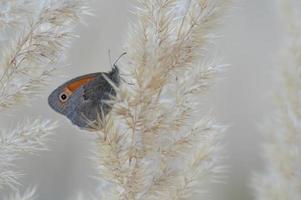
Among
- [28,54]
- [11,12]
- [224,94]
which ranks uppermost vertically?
[224,94]

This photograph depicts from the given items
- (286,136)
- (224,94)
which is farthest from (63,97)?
(224,94)

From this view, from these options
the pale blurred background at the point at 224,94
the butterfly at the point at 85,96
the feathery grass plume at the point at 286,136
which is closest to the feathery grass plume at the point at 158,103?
the butterfly at the point at 85,96

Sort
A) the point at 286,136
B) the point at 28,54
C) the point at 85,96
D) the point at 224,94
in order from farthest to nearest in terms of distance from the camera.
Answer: the point at 224,94
the point at 286,136
the point at 85,96
the point at 28,54

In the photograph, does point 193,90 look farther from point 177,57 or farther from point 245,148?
point 245,148

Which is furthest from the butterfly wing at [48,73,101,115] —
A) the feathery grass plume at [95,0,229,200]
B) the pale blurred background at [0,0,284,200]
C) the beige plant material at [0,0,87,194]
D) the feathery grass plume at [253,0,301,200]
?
the pale blurred background at [0,0,284,200]

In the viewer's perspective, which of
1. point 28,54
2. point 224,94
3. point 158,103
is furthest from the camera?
point 224,94

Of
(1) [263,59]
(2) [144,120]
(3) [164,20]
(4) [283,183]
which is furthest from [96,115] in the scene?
(1) [263,59]

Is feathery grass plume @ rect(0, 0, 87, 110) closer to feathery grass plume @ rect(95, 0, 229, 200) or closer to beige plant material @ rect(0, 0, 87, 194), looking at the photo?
beige plant material @ rect(0, 0, 87, 194)

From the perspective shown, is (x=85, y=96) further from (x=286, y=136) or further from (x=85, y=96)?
(x=286, y=136)
